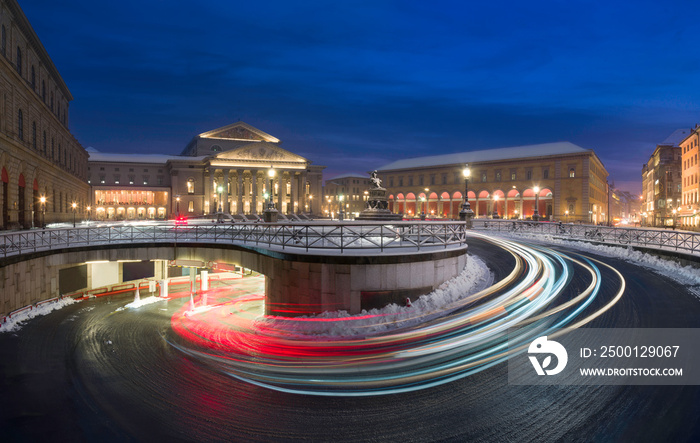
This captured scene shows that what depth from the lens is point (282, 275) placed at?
14469mm

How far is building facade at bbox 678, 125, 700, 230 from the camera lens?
50647mm

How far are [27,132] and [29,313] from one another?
79.6 feet

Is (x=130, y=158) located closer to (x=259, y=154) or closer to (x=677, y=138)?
(x=259, y=154)

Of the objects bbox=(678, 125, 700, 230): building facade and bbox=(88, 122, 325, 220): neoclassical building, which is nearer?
bbox=(678, 125, 700, 230): building facade

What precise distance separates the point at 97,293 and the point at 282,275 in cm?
1851

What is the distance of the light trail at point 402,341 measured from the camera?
8273 millimetres

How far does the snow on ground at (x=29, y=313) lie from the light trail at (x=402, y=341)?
697 centimetres

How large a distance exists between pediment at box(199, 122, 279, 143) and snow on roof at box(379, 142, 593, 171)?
105ft

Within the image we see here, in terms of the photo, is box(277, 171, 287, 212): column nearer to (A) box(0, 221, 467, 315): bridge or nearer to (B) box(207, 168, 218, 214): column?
(B) box(207, 168, 218, 214): column

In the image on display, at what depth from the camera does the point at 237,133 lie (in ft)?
309

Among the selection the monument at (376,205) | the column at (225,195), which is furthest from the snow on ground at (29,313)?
the column at (225,195)

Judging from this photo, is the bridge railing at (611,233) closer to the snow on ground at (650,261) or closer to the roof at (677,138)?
the snow on ground at (650,261)

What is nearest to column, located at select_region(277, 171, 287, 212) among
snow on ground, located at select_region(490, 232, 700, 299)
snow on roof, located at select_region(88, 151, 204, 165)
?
snow on roof, located at select_region(88, 151, 204, 165)

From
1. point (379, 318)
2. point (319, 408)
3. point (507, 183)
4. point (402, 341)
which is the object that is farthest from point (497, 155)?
point (319, 408)
